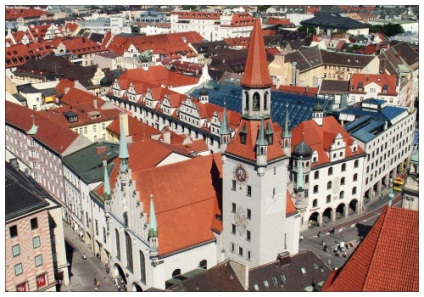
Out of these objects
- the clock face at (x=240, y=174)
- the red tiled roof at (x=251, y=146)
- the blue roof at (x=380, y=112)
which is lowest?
the blue roof at (x=380, y=112)

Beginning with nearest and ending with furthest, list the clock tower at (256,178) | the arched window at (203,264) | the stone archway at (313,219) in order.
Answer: the clock tower at (256,178) < the arched window at (203,264) < the stone archway at (313,219)

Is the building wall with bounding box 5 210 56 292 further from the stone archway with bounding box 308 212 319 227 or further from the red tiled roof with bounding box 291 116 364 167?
the stone archway with bounding box 308 212 319 227

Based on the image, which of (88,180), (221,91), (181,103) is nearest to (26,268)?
(88,180)

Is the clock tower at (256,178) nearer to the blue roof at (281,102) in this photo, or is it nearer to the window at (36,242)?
the window at (36,242)

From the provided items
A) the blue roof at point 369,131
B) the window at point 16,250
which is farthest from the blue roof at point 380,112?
the window at point 16,250

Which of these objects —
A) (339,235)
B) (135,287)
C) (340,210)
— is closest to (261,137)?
(135,287)

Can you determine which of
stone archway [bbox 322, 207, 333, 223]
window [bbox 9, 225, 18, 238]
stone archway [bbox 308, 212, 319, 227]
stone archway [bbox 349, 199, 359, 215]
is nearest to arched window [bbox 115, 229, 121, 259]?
window [bbox 9, 225, 18, 238]
